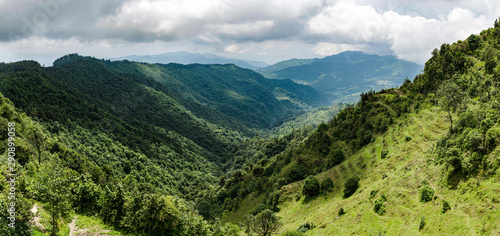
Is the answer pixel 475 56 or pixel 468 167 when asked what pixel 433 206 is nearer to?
pixel 468 167

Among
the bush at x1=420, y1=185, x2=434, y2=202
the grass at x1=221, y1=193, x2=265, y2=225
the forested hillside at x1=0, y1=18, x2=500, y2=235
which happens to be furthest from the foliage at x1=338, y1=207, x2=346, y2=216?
the grass at x1=221, y1=193, x2=265, y2=225

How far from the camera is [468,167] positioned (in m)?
42.0

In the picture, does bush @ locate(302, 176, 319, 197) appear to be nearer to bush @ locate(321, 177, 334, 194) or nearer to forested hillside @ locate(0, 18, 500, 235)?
forested hillside @ locate(0, 18, 500, 235)

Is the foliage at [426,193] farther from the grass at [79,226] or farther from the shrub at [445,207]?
the grass at [79,226]

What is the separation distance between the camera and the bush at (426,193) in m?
44.3

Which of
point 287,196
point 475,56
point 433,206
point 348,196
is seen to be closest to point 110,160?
point 287,196

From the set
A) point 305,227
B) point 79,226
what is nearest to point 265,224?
point 305,227

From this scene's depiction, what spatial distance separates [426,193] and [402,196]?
226 inches

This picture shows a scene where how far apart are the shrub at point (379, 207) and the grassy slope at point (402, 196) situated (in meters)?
0.83

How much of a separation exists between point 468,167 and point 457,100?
24.0m

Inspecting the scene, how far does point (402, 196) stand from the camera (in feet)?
165

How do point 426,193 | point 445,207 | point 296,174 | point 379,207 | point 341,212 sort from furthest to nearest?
point 296,174 → point 341,212 → point 379,207 → point 426,193 → point 445,207

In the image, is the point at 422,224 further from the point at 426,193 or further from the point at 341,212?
the point at 341,212

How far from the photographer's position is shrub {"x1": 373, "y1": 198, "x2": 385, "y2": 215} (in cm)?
4944
